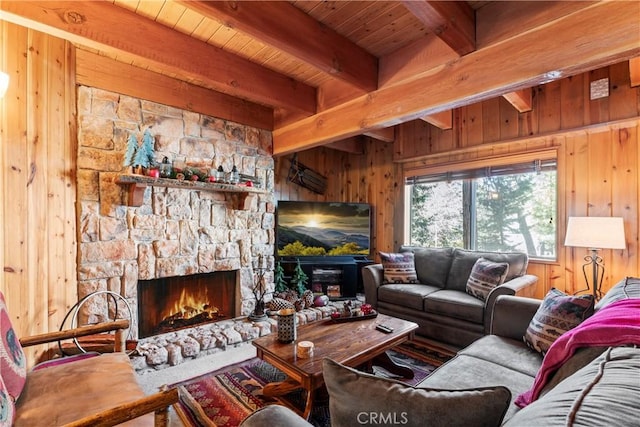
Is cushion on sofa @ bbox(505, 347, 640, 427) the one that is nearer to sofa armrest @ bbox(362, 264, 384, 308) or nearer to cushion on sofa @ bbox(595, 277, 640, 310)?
cushion on sofa @ bbox(595, 277, 640, 310)

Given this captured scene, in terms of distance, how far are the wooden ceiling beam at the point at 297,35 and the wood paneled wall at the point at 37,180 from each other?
1433 millimetres

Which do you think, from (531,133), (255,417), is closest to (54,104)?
(255,417)

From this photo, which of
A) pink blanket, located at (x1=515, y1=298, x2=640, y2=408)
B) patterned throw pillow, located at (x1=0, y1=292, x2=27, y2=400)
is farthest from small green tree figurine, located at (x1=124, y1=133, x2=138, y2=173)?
pink blanket, located at (x1=515, y1=298, x2=640, y2=408)

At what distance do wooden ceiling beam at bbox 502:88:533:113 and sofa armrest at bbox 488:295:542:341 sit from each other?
6.53 ft

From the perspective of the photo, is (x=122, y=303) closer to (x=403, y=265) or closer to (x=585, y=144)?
(x=403, y=265)

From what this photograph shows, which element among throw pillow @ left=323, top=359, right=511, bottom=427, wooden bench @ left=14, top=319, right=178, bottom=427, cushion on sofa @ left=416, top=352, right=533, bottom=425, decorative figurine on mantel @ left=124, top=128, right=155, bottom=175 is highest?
decorative figurine on mantel @ left=124, top=128, right=155, bottom=175

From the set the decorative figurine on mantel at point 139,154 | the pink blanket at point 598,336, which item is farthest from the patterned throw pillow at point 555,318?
the decorative figurine on mantel at point 139,154

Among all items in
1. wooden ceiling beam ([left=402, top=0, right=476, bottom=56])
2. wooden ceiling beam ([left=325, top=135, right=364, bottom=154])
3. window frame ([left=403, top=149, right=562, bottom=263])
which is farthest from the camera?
wooden ceiling beam ([left=325, top=135, right=364, bottom=154])

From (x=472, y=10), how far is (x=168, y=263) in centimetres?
316

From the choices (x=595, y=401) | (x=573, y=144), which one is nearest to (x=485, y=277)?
(x=573, y=144)

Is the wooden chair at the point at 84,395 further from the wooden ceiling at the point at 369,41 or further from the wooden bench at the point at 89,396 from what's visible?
the wooden ceiling at the point at 369,41

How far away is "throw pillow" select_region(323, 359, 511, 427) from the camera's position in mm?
640

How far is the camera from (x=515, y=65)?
175cm

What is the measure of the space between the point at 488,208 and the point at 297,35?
314 centimetres
